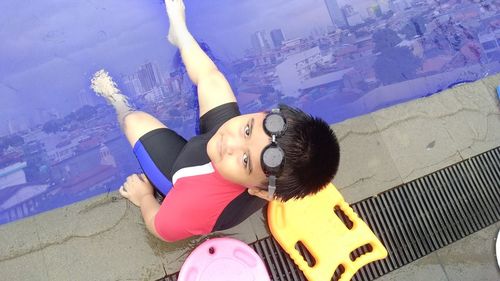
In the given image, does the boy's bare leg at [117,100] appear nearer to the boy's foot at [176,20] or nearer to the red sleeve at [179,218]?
the boy's foot at [176,20]

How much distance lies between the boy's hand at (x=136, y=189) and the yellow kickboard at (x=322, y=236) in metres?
0.71

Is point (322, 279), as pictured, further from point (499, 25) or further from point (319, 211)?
point (499, 25)

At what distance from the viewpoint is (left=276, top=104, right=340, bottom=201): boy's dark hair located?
1.80 metres

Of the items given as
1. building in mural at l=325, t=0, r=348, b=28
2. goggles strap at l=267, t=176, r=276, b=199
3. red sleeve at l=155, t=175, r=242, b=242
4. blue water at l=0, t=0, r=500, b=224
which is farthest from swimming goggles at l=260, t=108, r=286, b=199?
building in mural at l=325, t=0, r=348, b=28

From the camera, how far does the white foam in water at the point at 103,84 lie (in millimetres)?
2998

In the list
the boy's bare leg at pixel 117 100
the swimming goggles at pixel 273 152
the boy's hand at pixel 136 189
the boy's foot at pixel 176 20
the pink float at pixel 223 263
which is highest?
the boy's foot at pixel 176 20

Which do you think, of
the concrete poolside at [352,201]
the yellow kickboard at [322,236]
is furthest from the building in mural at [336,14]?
the yellow kickboard at [322,236]

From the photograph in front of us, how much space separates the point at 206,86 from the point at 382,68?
1.57 m

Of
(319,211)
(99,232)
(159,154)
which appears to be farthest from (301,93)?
(99,232)

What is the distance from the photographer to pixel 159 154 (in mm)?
2461

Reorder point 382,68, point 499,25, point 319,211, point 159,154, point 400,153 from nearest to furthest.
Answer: point 159,154 → point 319,211 → point 400,153 → point 382,68 → point 499,25

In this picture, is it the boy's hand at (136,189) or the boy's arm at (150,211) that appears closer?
the boy's arm at (150,211)

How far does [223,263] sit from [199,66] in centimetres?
120

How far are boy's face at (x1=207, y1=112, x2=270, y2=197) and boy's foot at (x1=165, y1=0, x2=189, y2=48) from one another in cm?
130
